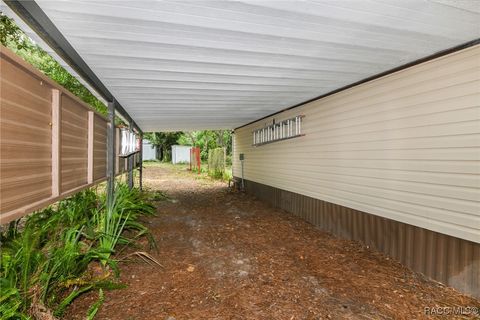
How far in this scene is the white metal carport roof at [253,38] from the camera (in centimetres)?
216

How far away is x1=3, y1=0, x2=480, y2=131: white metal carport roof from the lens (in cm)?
216

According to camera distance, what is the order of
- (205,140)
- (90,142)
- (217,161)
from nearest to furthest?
1. (90,142)
2. (217,161)
3. (205,140)

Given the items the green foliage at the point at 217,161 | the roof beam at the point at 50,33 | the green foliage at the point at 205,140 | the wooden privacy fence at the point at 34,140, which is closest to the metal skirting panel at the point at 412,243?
the wooden privacy fence at the point at 34,140

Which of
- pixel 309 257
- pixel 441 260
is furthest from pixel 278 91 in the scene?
pixel 441 260

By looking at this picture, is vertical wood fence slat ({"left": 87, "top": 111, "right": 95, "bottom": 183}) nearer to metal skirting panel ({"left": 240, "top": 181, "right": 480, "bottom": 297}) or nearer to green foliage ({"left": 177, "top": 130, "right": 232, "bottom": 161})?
metal skirting panel ({"left": 240, "top": 181, "right": 480, "bottom": 297})

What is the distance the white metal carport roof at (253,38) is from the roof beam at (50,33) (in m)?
0.06

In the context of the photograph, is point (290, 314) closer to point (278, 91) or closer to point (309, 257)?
point (309, 257)

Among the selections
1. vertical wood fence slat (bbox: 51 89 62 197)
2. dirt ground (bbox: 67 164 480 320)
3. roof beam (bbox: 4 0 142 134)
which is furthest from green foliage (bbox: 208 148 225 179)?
vertical wood fence slat (bbox: 51 89 62 197)

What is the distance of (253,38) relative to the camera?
9.02 feet

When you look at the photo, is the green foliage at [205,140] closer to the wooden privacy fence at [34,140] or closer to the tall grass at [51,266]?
the tall grass at [51,266]

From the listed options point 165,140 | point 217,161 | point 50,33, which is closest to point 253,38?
point 50,33

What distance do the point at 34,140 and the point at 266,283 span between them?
107 inches

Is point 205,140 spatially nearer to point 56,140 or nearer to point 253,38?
point 253,38

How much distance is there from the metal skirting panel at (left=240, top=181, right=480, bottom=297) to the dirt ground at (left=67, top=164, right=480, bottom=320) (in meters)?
0.13
